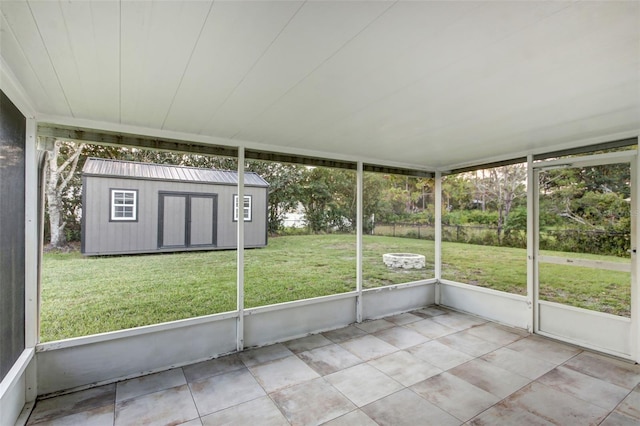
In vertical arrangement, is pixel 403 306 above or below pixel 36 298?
below

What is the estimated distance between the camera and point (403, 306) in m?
4.39

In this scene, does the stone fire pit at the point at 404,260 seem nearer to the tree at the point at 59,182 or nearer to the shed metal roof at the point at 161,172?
the shed metal roof at the point at 161,172

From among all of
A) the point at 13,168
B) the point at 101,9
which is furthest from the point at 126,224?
the point at 101,9

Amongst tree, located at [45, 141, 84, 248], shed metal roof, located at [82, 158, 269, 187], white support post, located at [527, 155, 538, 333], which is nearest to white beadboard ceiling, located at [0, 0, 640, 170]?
white support post, located at [527, 155, 538, 333]

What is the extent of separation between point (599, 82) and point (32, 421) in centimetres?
408

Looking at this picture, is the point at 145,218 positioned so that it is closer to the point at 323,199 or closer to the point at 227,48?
the point at 323,199

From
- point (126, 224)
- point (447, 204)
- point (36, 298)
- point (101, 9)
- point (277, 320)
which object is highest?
point (101, 9)

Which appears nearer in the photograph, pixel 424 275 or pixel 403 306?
pixel 403 306

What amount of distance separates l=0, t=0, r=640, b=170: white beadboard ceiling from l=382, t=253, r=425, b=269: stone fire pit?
122 inches

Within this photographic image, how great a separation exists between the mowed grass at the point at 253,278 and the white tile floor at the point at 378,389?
0.89 meters

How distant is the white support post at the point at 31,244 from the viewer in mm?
2154

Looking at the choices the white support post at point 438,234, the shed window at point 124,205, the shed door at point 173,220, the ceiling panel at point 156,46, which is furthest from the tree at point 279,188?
the ceiling panel at point 156,46

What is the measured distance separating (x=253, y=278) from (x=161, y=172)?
7.46 ft

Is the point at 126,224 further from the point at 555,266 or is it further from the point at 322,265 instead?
the point at 555,266
